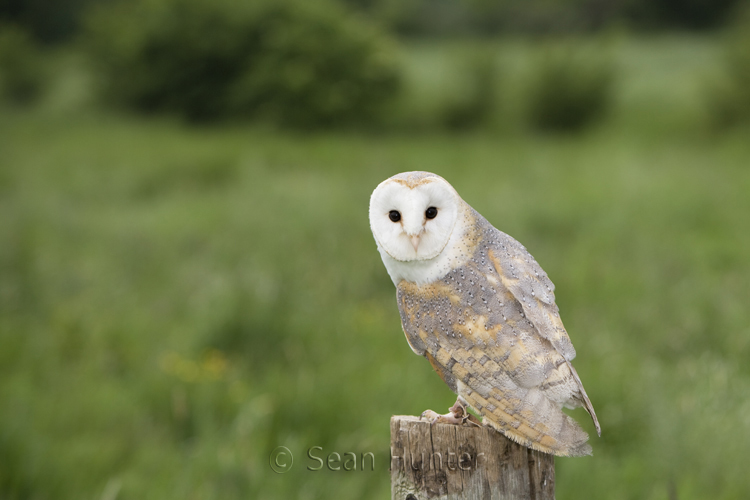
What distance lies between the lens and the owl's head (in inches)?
42.9

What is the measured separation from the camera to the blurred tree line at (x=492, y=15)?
2219 cm

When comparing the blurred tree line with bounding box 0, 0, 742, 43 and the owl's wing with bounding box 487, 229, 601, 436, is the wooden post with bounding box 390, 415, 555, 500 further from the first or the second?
the blurred tree line with bounding box 0, 0, 742, 43

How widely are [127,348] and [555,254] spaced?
456 centimetres

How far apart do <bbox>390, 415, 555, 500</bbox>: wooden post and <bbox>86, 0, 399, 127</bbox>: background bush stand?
1269 cm

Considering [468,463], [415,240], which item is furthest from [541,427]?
[415,240]

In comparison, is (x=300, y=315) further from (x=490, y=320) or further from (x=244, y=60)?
(x=244, y=60)

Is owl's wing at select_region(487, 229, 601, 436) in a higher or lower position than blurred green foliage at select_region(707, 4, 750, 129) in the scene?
lower

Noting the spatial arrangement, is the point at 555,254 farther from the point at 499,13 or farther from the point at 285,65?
the point at 499,13

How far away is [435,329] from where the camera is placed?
1.32 m

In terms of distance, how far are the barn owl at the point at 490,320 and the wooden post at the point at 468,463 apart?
8 cm

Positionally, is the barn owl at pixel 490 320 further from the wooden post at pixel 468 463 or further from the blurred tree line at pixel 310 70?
the blurred tree line at pixel 310 70

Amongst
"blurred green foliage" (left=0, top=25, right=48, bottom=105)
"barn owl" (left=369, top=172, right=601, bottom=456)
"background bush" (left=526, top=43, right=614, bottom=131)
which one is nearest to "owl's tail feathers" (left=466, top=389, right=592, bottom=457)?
"barn owl" (left=369, top=172, right=601, bottom=456)

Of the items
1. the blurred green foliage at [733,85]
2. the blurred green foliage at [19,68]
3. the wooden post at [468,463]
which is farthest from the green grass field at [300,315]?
the blurred green foliage at [19,68]

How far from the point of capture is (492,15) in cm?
2619
